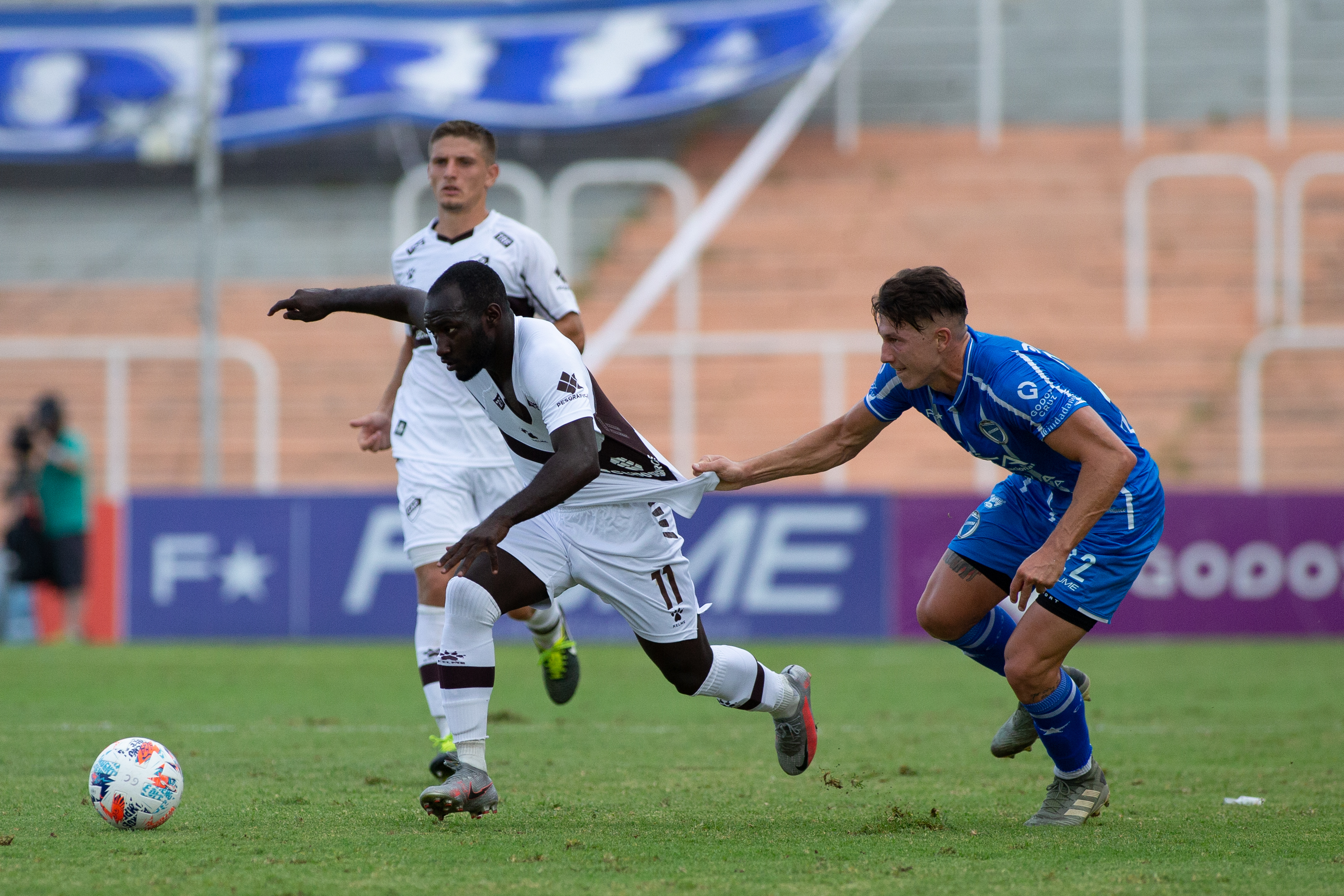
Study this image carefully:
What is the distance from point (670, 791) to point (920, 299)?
7.27ft

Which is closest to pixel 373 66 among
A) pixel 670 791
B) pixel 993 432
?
pixel 670 791

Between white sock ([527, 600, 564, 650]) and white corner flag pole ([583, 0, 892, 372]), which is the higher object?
white corner flag pole ([583, 0, 892, 372])

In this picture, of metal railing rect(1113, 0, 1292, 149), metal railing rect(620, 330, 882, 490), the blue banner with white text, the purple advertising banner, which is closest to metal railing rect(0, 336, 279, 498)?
metal railing rect(620, 330, 882, 490)

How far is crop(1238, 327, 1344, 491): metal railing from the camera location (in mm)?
19109

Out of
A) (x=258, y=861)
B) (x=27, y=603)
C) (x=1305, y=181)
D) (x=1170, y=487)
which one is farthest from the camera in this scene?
(x=1305, y=181)

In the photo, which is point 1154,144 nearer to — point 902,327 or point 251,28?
point 251,28

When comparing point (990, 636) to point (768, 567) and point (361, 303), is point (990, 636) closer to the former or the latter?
point (361, 303)

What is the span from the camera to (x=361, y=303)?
584cm

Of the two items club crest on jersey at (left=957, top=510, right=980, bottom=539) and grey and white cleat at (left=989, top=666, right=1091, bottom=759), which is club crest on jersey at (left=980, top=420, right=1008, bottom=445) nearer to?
club crest on jersey at (left=957, top=510, right=980, bottom=539)

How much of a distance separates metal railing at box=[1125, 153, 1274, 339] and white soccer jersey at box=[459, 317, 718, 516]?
15.9 meters

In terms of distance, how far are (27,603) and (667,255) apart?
9.53 meters

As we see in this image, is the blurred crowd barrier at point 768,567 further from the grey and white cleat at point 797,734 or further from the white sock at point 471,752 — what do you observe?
the white sock at point 471,752

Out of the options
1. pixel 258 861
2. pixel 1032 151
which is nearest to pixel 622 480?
pixel 258 861

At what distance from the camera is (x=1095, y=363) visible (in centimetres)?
1988
